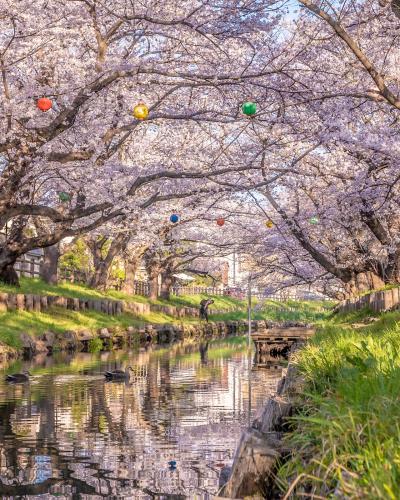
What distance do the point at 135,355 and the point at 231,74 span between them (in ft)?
45.5

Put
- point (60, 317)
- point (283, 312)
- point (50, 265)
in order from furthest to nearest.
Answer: point (283, 312)
point (50, 265)
point (60, 317)

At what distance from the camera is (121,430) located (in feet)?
38.9

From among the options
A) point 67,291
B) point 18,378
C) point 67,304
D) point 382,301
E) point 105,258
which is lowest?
point 18,378

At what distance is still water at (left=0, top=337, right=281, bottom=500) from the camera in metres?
8.50

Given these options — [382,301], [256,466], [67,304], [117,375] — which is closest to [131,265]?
[67,304]

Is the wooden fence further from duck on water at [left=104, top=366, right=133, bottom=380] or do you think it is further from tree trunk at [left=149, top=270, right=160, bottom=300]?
duck on water at [left=104, top=366, right=133, bottom=380]

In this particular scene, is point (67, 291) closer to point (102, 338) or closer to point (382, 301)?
point (102, 338)

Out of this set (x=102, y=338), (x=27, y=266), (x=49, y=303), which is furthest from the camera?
(x=27, y=266)

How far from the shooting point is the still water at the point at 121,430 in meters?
8.50

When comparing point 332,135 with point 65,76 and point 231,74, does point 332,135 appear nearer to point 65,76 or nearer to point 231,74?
point 231,74

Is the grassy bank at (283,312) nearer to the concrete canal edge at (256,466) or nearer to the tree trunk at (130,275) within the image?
the tree trunk at (130,275)

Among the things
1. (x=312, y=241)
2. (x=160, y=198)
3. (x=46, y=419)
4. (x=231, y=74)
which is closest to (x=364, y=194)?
(x=160, y=198)

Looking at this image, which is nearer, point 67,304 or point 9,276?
point 9,276

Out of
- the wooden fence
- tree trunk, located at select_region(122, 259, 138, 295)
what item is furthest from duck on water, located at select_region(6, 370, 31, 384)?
tree trunk, located at select_region(122, 259, 138, 295)
